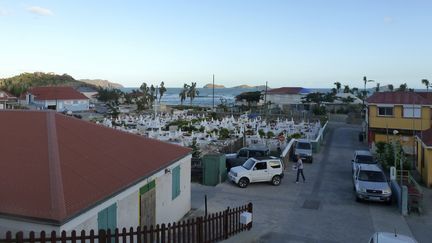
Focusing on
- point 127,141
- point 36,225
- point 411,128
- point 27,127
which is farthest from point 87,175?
point 411,128

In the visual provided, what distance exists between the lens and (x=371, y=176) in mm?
18891

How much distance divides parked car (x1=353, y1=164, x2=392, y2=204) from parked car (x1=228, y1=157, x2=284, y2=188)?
4.12m

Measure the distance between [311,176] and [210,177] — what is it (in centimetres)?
683

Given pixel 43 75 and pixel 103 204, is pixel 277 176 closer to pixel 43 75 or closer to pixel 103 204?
pixel 103 204

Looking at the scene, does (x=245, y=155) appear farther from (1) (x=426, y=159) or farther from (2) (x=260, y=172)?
(1) (x=426, y=159)

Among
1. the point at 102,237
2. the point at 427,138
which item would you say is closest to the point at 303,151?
the point at 427,138

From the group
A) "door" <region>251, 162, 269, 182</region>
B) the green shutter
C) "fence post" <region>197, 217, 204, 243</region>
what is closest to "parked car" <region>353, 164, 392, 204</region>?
"door" <region>251, 162, 269, 182</region>

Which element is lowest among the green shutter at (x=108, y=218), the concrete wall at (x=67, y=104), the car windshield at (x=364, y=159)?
the car windshield at (x=364, y=159)

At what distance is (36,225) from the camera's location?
311 inches

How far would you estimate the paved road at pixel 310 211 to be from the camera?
1366 centimetres

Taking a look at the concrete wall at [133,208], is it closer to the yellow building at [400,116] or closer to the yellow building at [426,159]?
the yellow building at [426,159]

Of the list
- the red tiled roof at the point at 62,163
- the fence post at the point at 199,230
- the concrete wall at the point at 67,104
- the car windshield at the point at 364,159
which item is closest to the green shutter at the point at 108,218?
the red tiled roof at the point at 62,163

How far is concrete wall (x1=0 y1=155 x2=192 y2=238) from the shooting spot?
8.05 meters

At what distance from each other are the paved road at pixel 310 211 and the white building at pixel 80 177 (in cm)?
308
